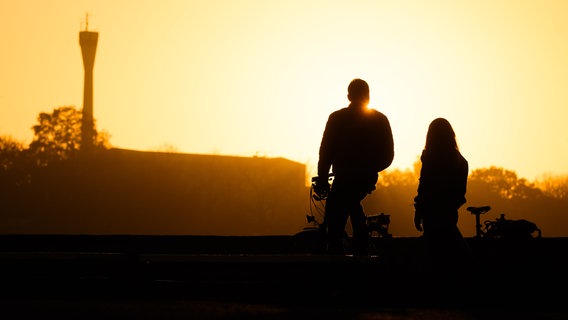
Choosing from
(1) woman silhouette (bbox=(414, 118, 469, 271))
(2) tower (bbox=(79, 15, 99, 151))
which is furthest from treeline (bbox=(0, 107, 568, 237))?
(1) woman silhouette (bbox=(414, 118, 469, 271))

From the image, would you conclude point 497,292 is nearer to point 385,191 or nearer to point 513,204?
point 385,191

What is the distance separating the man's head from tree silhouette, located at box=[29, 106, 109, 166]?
298 ft

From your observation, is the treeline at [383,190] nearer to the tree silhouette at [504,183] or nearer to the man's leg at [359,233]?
the tree silhouette at [504,183]

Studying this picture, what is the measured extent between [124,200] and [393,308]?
97.3 m

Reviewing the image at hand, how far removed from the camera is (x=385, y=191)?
133m

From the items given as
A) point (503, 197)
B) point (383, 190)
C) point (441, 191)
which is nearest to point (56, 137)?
point (383, 190)

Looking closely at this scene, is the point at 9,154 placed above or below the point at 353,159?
above

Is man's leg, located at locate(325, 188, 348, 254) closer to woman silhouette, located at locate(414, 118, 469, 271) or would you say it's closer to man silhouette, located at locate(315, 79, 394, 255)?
man silhouette, located at locate(315, 79, 394, 255)

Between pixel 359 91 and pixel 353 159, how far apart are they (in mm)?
796

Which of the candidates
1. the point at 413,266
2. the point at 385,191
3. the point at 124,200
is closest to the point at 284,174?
the point at 385,191

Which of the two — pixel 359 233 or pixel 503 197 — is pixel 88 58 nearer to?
pixel 503 197

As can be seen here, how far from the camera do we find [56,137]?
103 metres

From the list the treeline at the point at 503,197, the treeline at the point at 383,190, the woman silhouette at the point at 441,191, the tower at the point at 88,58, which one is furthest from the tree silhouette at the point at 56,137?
the woman silhouette at the point at 441,191

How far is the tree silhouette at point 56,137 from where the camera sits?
10175 cm
